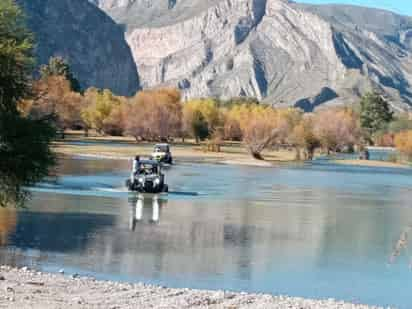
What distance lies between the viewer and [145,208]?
160ft

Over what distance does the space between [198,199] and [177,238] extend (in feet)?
62.5

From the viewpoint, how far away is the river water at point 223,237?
27938 mm

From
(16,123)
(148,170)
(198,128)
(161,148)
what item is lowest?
(148,170)

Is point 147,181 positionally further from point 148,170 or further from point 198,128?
point 198,128

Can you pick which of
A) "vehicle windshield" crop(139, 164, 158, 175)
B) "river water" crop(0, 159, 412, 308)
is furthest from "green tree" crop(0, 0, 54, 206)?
"vehicle windshield" crop(139, 164, 158, 175)

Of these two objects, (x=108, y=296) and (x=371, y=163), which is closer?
(x=108, y=296)

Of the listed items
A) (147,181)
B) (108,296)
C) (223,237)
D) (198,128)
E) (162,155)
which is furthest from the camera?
(198,128)

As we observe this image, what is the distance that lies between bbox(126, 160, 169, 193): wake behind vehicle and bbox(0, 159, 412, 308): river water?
0.96 metres

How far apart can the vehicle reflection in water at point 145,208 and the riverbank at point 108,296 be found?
15.9 m

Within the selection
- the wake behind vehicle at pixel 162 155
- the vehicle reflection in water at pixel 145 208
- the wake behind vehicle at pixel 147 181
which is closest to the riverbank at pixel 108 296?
the vehicle reflection in water at pixel 145 208

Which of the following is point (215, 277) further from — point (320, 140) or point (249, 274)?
point (320, 140)

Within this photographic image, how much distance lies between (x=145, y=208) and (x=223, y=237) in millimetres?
11235

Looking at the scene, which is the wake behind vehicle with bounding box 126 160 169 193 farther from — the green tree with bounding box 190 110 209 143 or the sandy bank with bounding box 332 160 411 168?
the green tree with bounding box 190 110 209 143

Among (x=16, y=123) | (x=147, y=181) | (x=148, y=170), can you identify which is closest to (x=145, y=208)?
(x=147, y=181)
